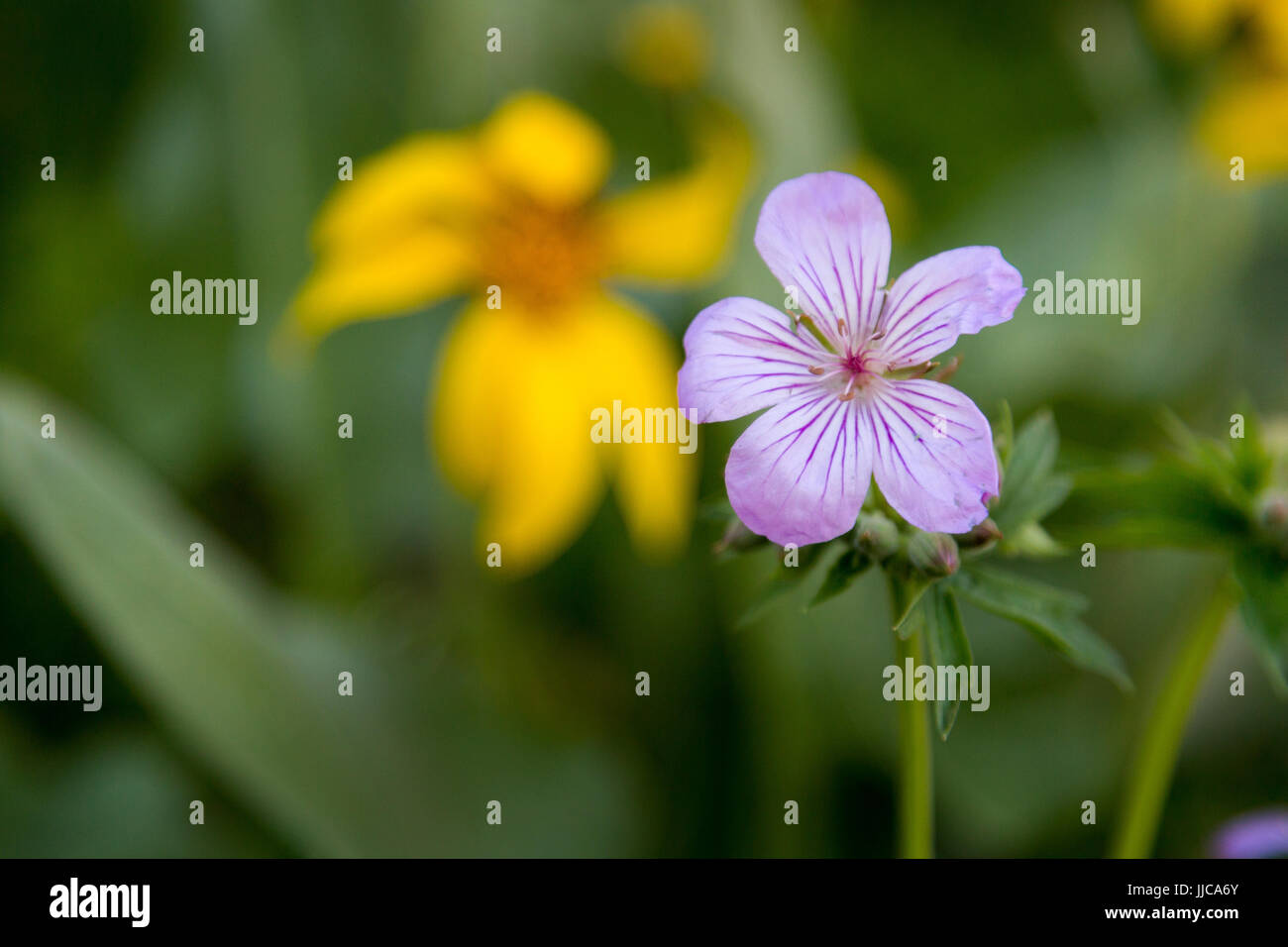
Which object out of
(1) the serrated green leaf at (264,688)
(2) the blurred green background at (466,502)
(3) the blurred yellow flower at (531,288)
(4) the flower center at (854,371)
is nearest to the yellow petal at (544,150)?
(3) the blurred yellow flower at (531,288)

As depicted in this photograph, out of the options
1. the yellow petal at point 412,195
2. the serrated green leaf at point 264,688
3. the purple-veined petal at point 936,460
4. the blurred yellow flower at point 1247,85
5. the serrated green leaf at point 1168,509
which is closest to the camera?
the purple-veined petal at point 936,460

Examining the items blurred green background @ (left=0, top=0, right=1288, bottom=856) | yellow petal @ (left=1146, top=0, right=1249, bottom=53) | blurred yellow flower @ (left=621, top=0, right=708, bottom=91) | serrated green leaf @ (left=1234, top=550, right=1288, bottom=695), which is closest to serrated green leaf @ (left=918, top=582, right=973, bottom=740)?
serrated green leaf @ (left=1234, top=550, right=1288, bottom=695)

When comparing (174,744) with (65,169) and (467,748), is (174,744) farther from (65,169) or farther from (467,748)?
(65,169)

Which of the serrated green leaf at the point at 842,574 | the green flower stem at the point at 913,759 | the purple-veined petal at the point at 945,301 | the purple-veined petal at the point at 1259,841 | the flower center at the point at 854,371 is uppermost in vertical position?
the purple-veined petal at the point at 945,301

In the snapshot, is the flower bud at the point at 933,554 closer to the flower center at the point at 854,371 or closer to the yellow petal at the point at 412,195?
the flower center at the point at 854,371

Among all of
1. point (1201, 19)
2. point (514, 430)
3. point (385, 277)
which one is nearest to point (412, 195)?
point (385, 277)

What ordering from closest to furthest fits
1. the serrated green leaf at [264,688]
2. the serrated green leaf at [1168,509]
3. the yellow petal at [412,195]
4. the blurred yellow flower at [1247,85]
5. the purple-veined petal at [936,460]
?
the purple-veined petal at [936,460] → the serrated green leaf at [1168,509] → the serrated green leaf at [264,688] → the yellow petal at [412,195] → the blurred yellow flower at [1247,85]

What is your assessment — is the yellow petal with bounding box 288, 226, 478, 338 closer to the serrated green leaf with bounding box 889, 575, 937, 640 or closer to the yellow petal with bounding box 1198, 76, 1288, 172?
the serrated green leaf with bounding box 889, 575, 937, 640
